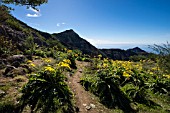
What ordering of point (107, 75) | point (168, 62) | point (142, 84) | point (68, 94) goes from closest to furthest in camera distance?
1. point (68, 94)
2. point (107, 75)
3. point (168, 62)
4. point (142, 84)

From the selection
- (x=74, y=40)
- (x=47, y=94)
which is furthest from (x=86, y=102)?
(x=74, y=40)

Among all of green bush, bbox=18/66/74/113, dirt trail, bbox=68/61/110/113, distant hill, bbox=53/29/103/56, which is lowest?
dirt trail, bbox=68/61/110/113

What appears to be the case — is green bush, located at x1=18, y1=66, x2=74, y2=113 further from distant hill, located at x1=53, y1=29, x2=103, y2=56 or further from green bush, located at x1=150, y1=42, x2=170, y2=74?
distant hill, located at x1=53, y1=29, x2=103, y2=56

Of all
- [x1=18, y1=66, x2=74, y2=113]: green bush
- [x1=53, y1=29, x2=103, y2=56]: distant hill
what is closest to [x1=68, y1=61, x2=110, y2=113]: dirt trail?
[x1=18, y1=66, x2=74, y2=113]: green bush

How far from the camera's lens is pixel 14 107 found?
8867 millimetres

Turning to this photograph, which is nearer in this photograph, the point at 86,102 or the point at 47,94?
the point at 47,94

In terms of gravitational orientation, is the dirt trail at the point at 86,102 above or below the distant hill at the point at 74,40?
below

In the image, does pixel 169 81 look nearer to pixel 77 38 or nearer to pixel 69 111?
pixel 69 111

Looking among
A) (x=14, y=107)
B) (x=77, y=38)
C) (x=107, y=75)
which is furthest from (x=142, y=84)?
(x=77, y=38)

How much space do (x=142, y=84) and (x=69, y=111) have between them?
26.9ft

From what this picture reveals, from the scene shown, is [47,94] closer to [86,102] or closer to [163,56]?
[86,102]

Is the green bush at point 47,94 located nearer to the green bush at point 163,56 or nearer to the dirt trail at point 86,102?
the dirt trail at point 86,102

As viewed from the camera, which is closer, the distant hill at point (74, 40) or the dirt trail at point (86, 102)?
the dirt trail at point (86, 102)

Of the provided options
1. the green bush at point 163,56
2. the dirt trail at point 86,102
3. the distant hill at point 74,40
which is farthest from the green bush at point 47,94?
the distant hill at point 74,40
